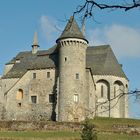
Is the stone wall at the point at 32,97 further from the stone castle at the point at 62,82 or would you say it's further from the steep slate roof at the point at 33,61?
the steep slate roof at the point at 33,61

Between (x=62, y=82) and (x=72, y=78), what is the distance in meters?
1.56

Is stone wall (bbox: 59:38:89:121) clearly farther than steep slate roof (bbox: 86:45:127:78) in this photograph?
No

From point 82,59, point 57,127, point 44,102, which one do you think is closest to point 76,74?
point 82,59

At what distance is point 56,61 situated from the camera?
62.2 metres

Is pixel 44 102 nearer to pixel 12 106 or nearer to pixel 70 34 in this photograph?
pixel 12 106

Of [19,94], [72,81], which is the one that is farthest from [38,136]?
[19,94]

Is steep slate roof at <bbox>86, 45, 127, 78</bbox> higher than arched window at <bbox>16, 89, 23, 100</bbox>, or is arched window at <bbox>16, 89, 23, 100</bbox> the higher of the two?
steep slate roof at <bbox>86, 45, 127, 78</bbox>

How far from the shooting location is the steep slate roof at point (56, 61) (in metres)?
64.0

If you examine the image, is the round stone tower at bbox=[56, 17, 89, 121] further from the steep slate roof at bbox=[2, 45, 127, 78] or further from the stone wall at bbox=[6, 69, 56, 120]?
the steep slate roof at bbox=[2, 45, 127, 78]

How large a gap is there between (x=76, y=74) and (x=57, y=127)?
1099cm

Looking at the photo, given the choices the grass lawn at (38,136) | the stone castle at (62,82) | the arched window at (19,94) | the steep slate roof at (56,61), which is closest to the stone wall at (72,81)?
the stone castle at (62,82)

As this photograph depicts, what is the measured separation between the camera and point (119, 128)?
161 ft

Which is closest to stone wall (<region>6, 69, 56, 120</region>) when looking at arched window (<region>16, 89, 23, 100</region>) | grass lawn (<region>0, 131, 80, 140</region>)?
arched window (<region>16, 89, 23, 100</region>)

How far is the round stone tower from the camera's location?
5716 centimetres
